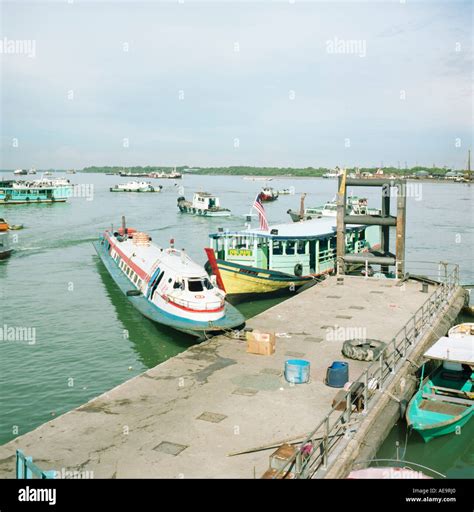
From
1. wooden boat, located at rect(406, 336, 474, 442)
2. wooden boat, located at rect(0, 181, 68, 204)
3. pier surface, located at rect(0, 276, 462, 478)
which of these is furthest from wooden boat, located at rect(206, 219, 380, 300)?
wooden boat, located at rect(0, 181, 68, 204)

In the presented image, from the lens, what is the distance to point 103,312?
33.0 m

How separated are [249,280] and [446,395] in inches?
670

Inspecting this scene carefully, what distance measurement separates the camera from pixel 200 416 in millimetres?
14688

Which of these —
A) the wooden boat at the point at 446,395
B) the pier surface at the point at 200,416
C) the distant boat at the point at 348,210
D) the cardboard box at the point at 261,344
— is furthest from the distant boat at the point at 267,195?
the wooden boat at the point at 446,395

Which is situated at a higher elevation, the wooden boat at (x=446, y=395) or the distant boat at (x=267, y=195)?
the distant boat at (x=267, y=195)

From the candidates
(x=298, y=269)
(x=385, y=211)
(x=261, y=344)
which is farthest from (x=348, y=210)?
(x=261, y=344)

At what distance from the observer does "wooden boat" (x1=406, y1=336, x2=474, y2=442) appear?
53.7 ft

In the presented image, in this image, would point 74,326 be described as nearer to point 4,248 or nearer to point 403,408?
point 403,408

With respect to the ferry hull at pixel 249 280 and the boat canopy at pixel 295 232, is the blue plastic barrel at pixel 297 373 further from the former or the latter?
the boat canopy at pixel 295 232

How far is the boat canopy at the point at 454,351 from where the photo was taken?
17594 millimetres

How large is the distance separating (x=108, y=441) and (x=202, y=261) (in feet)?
124

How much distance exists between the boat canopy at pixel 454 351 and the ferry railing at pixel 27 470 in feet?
40.6
